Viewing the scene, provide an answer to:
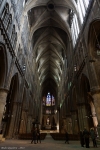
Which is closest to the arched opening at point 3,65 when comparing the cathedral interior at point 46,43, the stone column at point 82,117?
the cathedral interior at point 46,43

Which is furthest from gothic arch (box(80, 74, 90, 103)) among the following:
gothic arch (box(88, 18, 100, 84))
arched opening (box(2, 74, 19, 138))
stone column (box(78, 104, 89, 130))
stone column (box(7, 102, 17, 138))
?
stone column (box(7, 102, 17, 138))

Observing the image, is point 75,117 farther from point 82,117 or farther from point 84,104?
point 84,104

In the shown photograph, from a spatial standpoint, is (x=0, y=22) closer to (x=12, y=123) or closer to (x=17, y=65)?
(x=17, y=65)

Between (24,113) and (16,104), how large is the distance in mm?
5814

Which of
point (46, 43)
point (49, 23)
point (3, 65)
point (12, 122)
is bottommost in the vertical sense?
point (12, 122)

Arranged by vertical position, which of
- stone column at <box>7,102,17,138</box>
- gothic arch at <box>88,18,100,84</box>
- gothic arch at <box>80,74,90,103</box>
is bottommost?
stone column at <box>7,102,17,138</box>

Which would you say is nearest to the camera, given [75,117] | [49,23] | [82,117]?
[82,117]

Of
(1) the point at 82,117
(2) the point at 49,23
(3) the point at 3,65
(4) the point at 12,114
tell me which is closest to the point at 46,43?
(2) the point at 49,23

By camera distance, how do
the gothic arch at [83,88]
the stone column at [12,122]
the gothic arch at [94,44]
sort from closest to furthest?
the gothic arch at [94,44], the stone column at [12,122], the gothic arch at [83,88]

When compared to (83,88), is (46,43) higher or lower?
higher

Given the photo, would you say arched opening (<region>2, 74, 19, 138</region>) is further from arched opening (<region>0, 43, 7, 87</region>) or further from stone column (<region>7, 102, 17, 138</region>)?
arched opening (<region>0, 43, 7, 87</region>)

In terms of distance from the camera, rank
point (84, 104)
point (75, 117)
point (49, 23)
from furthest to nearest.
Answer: point (49, 23), point (75, 117), point (84, 104)

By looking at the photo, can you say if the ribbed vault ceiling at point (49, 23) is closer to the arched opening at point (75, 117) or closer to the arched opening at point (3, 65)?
the arched opening at point (3, 65)

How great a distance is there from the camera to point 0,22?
11.1 metres
